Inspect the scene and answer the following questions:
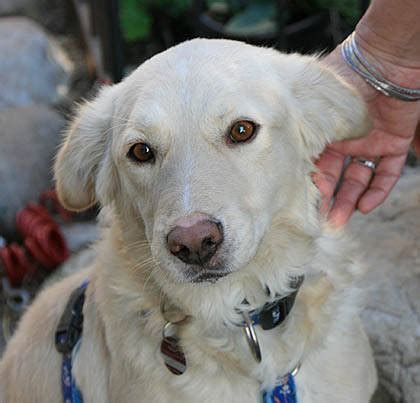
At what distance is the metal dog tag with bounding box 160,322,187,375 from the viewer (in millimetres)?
2314

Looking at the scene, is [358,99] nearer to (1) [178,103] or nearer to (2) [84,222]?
(1) [178,103]

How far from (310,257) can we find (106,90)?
37.1 inches

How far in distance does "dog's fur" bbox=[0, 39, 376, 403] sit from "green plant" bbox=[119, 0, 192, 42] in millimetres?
4019

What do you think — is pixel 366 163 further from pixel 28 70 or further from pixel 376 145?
pixel 28 70

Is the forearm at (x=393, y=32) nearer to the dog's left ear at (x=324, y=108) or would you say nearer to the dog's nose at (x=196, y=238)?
the dog's left ear at (x=324, y=108)

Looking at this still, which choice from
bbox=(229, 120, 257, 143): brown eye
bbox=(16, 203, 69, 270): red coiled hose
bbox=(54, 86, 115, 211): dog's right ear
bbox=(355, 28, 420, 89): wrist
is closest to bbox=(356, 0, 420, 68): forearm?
bbox=(355, 28, 420, 89): wrist

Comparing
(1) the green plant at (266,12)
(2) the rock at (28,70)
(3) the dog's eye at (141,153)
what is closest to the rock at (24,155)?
(2) the rock at (28,70)

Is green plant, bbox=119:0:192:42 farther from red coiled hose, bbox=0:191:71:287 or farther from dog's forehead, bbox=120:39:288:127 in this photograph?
dog's forehead, bbox=120:39:288:127

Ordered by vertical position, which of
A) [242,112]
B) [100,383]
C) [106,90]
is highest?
[242,112]

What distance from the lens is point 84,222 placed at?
15.8 ft

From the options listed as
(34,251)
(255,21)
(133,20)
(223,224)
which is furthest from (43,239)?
(133,20)

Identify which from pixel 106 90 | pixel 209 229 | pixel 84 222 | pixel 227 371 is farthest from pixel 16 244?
pixel 209 229

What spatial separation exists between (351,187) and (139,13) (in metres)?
4.00

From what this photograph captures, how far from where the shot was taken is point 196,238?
195cm
